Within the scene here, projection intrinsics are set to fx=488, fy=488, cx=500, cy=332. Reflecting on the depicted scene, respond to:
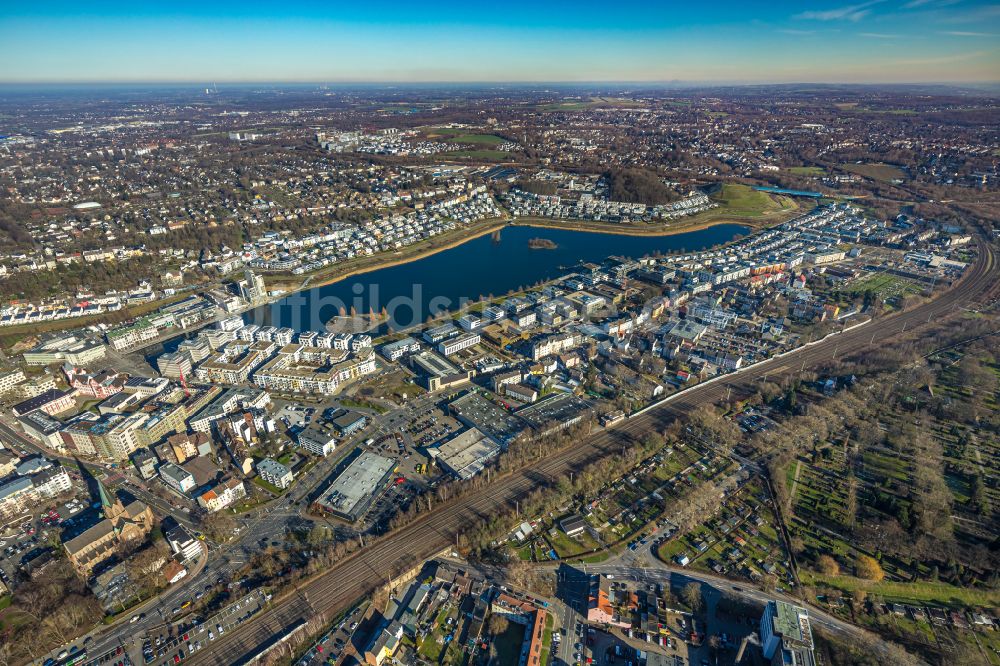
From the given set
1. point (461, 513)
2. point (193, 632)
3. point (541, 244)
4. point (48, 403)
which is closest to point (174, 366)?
point (48, 403)

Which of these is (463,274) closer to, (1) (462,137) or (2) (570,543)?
(2) (570,543)

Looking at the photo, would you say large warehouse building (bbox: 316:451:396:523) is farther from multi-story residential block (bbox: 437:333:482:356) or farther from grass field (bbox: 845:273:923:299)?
grass field (bbox: 845:273:923:299)

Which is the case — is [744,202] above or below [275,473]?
above

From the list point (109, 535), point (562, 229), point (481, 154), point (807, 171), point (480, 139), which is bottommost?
point (109, 535)

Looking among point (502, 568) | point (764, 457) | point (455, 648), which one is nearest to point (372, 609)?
point (455, 648)

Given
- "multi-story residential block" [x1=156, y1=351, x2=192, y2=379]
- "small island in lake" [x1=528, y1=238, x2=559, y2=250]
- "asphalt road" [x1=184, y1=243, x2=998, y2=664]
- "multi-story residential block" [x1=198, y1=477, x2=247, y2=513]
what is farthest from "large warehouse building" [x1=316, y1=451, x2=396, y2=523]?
"small island in lake" [x1=528, y1=238, x2=559, y2=250]
